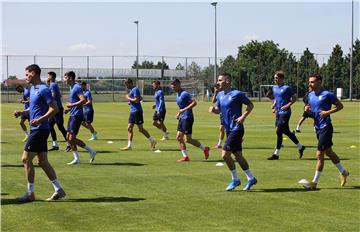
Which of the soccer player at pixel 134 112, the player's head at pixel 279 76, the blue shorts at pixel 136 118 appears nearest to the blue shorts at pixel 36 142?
the player's head at pixel 279 76

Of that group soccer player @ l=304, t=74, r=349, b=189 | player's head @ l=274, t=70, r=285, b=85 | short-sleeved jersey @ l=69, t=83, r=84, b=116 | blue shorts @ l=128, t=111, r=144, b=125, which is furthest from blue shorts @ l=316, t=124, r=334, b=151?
blue shorts @ l=128, t=111, r=144, b=125

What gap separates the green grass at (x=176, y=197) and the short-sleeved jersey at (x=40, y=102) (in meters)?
1.32

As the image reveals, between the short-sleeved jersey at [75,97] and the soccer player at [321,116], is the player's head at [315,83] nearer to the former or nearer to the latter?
the soccer player at [321,116]

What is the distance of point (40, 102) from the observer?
1002 centimetres

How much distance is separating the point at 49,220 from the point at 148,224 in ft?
4.72

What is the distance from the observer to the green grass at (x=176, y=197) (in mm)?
8391

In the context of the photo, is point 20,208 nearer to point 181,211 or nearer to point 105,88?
point 181,211

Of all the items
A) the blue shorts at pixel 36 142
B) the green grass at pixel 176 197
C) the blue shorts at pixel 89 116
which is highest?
the blue shorts at pixel 36 142

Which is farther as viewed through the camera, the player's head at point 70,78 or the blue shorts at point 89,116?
the blue shorts at point 89,116

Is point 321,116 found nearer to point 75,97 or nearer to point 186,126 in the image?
point 186,126

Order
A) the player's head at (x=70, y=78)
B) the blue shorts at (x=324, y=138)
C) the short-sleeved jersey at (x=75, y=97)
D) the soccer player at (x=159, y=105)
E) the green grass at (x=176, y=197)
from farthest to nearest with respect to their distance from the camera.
Answer: the soccer player at (x=159, y=105) < the short-sleeved jersey at (x=75, y=97) < the player's head at (x=70, y=78) < the blue shorts at (x=324, y=138) < the green grass at (x=176, y=197)

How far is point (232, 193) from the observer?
35.8ft

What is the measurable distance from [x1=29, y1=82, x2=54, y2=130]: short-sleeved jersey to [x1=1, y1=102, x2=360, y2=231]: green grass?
4.34 feet

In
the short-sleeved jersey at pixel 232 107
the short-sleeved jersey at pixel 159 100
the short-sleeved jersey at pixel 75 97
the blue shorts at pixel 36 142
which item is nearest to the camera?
the blue shorts at pixel 36 142
